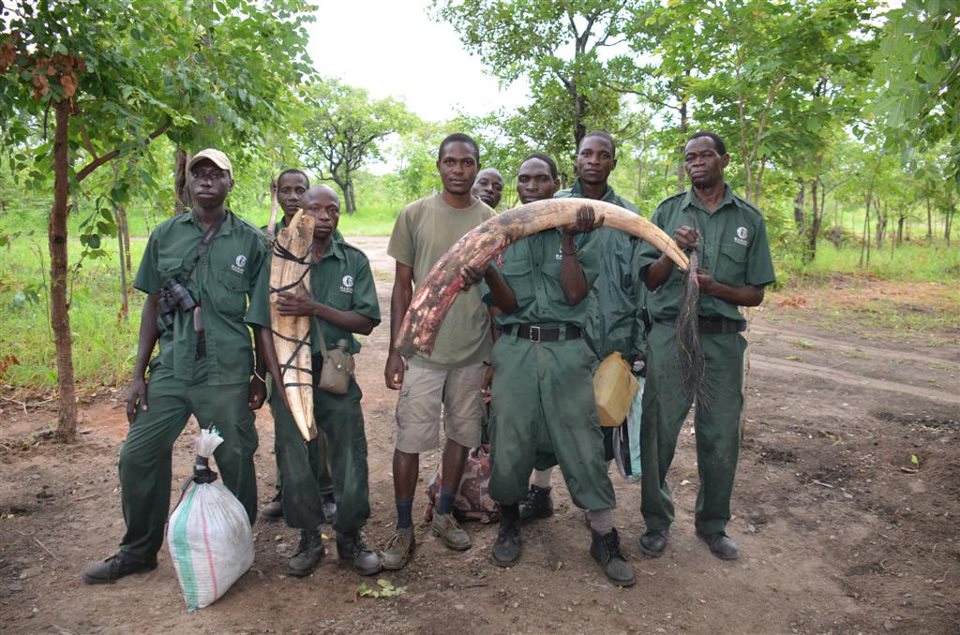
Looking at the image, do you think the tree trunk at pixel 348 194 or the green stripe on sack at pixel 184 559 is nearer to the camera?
the green stripe on sack at pixel 184 559

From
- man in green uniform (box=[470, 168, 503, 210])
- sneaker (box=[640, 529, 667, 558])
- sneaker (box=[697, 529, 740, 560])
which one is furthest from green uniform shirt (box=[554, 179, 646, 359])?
sneaker (box=[697, 529, 740, 560])

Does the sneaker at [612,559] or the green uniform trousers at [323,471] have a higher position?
the green uniform trousers at [323,471]

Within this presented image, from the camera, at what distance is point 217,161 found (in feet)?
10.1

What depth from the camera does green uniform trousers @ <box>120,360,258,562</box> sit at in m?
3.09

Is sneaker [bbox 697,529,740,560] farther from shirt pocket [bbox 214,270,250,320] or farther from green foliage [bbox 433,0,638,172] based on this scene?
green foliage [bbox 433,0,638,172]

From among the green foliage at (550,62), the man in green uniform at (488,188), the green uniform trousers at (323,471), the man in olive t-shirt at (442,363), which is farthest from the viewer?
the green foliage at (550,62)

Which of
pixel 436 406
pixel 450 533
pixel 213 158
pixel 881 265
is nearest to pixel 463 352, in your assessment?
pixel 436 406

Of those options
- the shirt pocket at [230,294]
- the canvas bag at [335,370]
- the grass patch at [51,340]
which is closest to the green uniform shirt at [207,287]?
the shirt pocket at [230,294]

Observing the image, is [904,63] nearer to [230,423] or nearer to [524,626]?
[524,626]

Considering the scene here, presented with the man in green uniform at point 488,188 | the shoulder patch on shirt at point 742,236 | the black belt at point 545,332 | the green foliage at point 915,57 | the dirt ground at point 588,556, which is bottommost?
the dirt ground at point 588,556

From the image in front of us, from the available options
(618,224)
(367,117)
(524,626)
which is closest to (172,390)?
(524,626)

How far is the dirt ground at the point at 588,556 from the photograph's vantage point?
292 centimetres

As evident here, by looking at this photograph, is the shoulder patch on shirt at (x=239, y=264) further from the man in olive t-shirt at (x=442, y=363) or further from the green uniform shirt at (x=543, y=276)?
the green uniform shirt at (x=543, y=276)

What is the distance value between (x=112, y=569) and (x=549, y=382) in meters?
2.25
